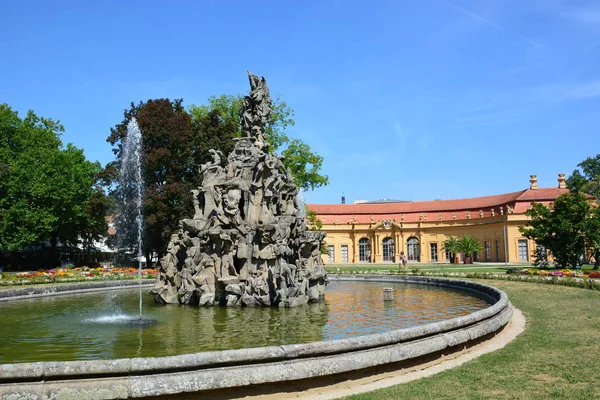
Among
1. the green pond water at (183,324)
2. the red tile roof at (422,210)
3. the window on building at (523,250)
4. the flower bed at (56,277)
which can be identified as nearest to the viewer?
the green pond water at (183,324)

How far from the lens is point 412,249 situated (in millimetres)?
79938

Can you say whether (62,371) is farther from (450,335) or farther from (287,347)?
(450,335)

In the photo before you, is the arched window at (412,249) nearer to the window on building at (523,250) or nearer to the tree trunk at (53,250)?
the window on building at (523,250)

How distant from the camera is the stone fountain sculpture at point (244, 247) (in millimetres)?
17875

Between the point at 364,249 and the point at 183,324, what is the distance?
228 ft

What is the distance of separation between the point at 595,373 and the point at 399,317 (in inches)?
278

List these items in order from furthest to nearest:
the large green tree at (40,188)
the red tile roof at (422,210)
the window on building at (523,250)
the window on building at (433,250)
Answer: the window on building at (433,250) → the red tile roof at (422,210) → the window on building at (523,250) → the large green tree at (40,188)

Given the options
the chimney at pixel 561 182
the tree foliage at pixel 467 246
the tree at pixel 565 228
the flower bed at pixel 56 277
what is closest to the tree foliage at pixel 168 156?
the flower bed at pixel 56 277

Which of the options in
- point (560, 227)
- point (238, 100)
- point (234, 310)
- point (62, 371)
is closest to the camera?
point (62, 371)

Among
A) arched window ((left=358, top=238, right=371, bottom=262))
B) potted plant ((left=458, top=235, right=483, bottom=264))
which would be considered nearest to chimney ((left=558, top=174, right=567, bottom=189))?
potted plant ((left=458, top=235, right=483, bottom=264))

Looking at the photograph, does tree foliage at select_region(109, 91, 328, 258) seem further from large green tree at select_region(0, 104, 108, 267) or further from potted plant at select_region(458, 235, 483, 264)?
potted plant at select_region(458, 235, 483, 264)

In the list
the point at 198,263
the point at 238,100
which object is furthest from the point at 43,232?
the point at 198,263

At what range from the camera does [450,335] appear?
977 centimetres

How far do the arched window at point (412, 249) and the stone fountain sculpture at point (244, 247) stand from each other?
60.4m
